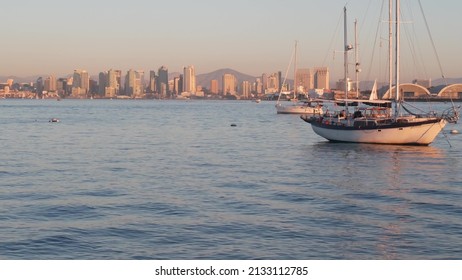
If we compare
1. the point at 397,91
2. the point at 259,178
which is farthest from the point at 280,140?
the point at 259,178

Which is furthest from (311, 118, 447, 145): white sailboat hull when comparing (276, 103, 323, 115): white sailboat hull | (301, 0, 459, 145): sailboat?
(276, 103, 323, 115): white sailboat hull

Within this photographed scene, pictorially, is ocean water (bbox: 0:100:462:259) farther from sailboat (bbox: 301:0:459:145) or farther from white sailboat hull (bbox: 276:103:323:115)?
white sailboat hull (bbox: 276:103:323:115)

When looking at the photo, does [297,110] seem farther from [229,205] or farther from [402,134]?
[229,205]

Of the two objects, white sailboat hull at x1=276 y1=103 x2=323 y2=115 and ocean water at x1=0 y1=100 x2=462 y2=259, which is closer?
ocean water at x1=0 y1=100 x2=462 y2=259

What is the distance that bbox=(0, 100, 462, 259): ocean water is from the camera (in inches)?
802

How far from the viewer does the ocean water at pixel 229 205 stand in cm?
2038

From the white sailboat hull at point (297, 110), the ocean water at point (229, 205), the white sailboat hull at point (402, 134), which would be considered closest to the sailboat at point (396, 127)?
the white sailboat hull at point (402, 134)

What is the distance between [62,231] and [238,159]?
2493 cm

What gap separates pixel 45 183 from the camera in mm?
33562

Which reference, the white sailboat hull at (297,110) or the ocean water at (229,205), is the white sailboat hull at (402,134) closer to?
the ocean water at (229,205)

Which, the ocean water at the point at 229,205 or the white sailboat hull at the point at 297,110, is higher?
the white sailboat hull at the point at 297,110

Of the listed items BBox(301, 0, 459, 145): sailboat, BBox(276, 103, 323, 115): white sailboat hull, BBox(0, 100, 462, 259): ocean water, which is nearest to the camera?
BBox(0, 100, 462, 259): ocean water

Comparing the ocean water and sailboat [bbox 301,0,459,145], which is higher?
sailboat [bbox 301,0,459,145]
